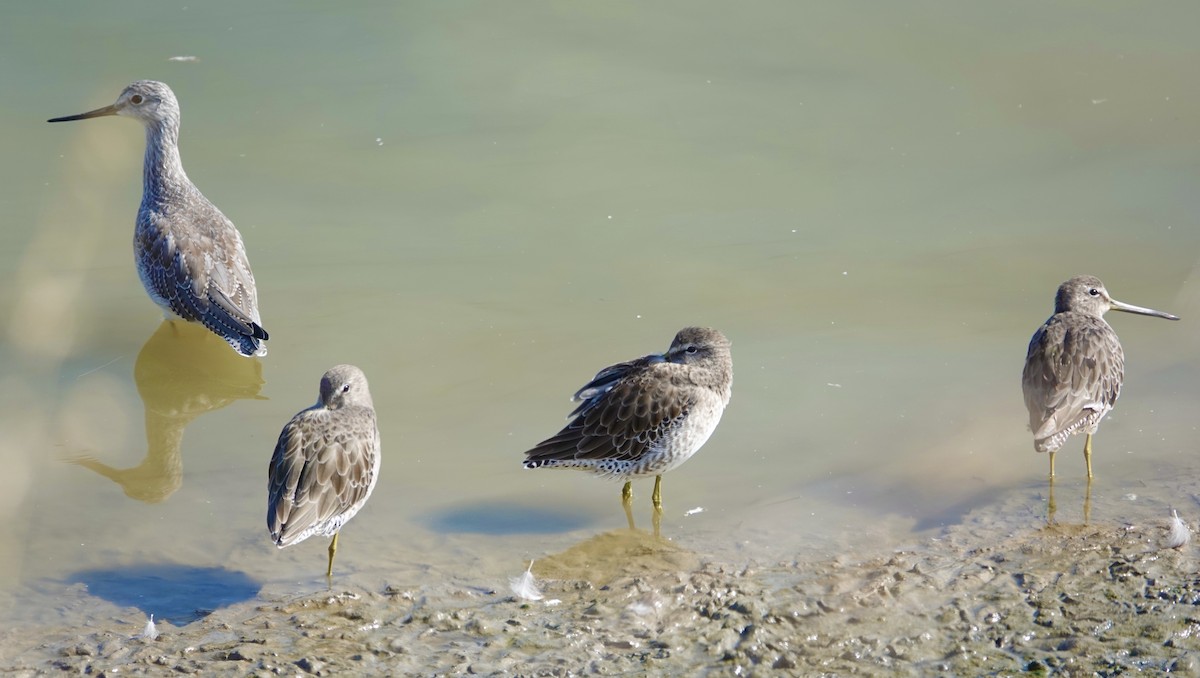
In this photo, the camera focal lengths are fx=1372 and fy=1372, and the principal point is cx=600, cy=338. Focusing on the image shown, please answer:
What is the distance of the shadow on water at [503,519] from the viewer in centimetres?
543

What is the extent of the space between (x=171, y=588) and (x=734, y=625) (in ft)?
6.72

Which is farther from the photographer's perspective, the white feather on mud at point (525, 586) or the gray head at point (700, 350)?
the gray head at point (700, 350)

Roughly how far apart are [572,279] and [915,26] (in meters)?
4.19

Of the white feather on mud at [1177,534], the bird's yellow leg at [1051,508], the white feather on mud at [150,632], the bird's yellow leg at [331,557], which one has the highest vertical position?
the bird's yellow leg at [1051,508]

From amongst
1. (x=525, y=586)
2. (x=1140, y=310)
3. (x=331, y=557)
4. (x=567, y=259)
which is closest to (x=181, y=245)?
(x=567, y=259)

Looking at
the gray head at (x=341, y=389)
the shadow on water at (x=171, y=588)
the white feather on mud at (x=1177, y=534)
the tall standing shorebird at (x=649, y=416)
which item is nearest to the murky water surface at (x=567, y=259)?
the shadow on water at (x=171, y=588)

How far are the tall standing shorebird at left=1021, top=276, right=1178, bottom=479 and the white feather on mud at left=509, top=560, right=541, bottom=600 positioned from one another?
84.8 inches

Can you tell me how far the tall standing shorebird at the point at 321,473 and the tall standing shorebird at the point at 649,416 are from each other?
2.39 feet

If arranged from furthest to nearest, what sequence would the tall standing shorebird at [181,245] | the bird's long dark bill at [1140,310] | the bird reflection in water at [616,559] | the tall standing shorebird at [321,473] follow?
the tall standing shorebird at [181,245]
the bird's long dark bill at [1140,310]
the bird reflection in water at [616,559]
the tall standing shorebird at [321,473]

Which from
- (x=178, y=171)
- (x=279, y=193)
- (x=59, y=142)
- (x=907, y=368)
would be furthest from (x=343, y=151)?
(x=907, y=368)

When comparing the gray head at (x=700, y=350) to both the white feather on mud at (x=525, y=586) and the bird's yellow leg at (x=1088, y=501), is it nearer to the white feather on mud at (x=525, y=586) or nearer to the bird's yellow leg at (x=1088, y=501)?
the white feather on mud at (x=525, y=586)

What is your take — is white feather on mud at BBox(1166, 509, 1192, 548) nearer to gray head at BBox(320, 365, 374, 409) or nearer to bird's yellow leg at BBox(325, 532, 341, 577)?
bird's yellow leg at BBox(325, 532, 341, 577)

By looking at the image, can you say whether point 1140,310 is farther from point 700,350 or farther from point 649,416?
point 649,416

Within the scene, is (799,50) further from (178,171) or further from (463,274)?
(178,171)
